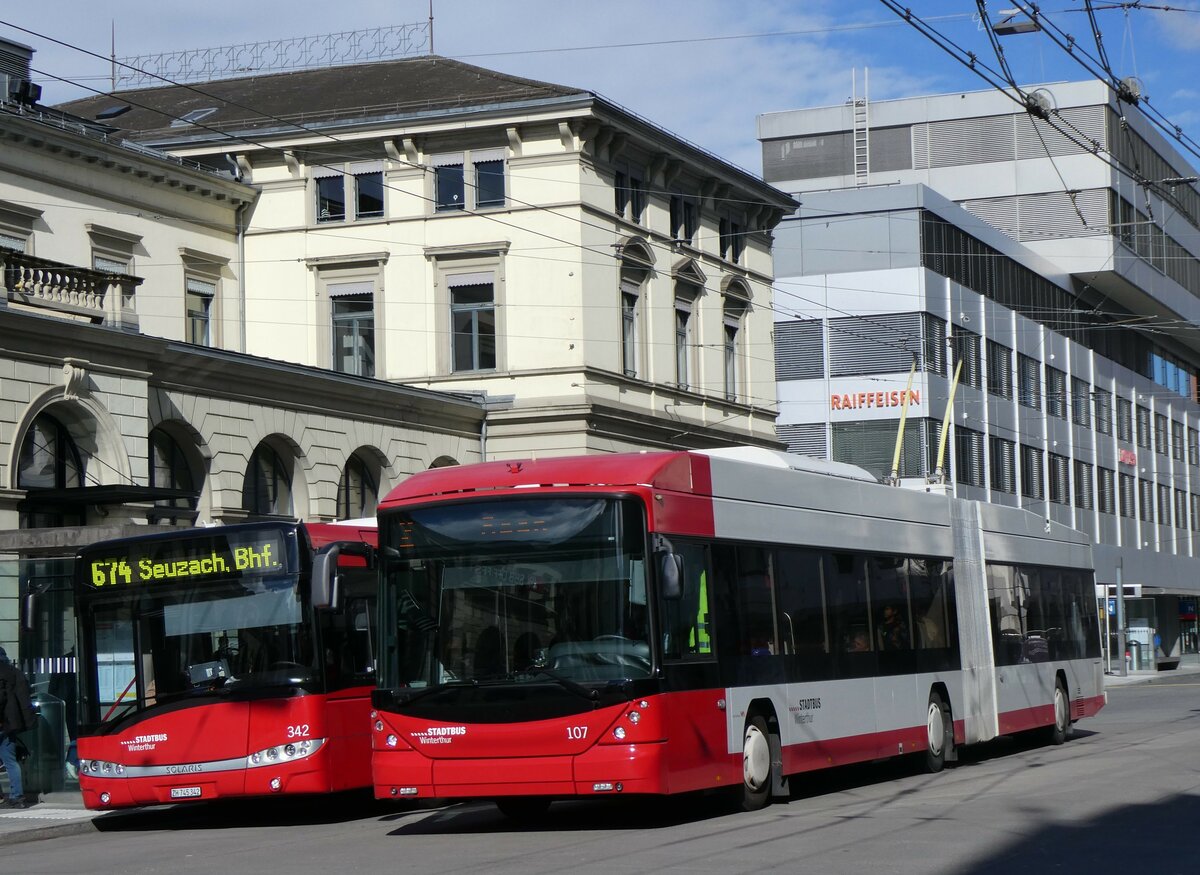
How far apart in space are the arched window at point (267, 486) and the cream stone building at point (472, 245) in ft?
18.0

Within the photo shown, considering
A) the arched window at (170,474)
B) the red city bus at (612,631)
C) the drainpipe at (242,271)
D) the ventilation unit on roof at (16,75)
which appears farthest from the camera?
the drainpipe at (242,271)

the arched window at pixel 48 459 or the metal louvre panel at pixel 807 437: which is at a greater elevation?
the metal louvre panel at pixel 807 437

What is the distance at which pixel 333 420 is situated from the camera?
107ft

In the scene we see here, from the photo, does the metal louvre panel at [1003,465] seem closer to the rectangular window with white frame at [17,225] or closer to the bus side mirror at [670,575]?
the rectangular window with white frame at [17,225]

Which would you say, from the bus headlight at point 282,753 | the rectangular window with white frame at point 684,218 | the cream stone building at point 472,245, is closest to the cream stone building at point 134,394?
the cream stone building at point 472,245

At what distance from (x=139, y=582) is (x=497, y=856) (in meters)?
5.68

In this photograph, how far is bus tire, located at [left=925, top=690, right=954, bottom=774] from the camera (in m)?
19.3

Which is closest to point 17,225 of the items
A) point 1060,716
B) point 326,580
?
point 1060,716

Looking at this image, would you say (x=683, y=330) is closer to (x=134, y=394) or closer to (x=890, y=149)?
(x=134, y=394)

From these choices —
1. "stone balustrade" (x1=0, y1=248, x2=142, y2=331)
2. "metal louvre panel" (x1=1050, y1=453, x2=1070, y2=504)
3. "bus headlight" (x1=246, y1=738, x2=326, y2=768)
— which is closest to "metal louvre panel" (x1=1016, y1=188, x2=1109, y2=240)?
"metal louvre panel" (x1=1050, y1=453, x2=1070, y2=504)

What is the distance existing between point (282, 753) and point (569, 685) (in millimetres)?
3530

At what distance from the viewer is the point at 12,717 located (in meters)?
18.1

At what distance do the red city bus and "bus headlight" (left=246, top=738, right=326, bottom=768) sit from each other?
1.81 meters

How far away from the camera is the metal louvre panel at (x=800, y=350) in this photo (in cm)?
5984
